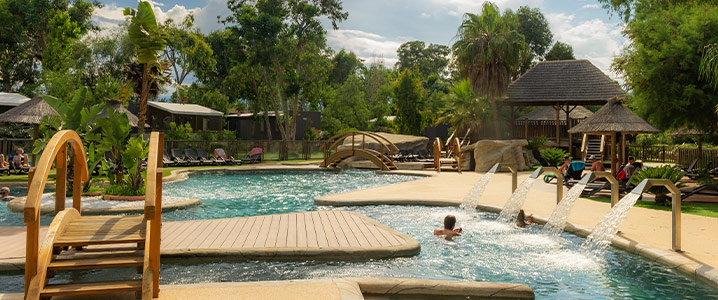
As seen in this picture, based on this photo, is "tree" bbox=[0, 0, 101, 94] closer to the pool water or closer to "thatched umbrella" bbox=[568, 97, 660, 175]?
the pool water

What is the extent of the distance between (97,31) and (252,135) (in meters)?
15.0

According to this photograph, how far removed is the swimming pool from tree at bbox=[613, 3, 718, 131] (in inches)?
337

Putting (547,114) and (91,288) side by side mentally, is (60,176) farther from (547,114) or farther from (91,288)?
(547,114)

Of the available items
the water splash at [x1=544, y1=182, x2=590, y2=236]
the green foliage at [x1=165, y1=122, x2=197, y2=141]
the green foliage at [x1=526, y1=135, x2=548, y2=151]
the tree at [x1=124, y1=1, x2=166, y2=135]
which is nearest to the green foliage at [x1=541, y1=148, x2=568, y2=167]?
the green foliage at [x1=526, y1=135, x2=548, y2=151]

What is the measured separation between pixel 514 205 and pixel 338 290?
687 centimetres

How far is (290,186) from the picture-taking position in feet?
59.5

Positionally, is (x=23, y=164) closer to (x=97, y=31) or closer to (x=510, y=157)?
(x=510, y=157)

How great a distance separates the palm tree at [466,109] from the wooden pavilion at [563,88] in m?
1.90

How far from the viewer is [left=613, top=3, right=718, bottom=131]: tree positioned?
13.8m

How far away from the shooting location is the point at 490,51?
29.5 m

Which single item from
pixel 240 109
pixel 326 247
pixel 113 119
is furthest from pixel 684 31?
pixel 240 109

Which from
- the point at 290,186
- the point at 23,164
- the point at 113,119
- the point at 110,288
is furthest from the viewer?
the point at 23,164

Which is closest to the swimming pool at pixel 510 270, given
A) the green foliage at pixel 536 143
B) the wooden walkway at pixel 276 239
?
the wooden walkway at pixel 276 239

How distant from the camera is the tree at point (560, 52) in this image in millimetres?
51188
